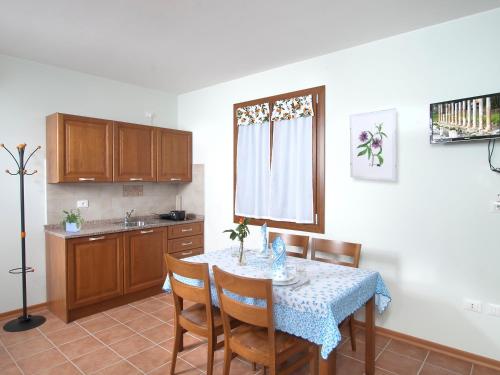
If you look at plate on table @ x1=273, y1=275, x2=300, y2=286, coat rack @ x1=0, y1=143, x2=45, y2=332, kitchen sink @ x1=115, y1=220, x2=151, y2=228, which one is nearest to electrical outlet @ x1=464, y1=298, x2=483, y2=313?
plate on table @ x1=273, y1=275, x2=300, y2=286

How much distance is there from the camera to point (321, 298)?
1.68m

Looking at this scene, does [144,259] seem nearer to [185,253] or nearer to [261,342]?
[185,253]

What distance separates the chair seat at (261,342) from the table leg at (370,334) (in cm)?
57

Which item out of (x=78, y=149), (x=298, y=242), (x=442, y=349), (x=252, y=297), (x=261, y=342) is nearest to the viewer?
(x=252, y=297)

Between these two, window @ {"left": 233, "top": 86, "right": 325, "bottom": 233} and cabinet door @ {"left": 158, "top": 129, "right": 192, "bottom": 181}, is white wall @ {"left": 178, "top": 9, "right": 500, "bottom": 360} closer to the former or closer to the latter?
window @ {"left": 233, "top": 86, "right": 325, "bottom": 233}

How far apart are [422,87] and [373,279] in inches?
64.3

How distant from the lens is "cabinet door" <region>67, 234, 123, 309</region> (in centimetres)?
311

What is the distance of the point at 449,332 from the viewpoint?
2500mm

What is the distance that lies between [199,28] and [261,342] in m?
2.41

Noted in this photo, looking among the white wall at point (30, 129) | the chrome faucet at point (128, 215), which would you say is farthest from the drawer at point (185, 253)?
the white wall at point (30, 129)

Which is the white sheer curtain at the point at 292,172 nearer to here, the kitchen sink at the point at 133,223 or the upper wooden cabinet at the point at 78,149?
the kitchen sink at the point at 133,223

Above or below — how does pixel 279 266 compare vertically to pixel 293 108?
below

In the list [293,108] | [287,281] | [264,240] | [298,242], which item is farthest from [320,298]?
[293,108]

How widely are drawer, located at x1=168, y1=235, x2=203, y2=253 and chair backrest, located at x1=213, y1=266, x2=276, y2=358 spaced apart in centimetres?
230
